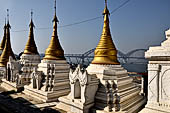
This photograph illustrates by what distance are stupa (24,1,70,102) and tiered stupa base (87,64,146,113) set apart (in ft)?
13.2

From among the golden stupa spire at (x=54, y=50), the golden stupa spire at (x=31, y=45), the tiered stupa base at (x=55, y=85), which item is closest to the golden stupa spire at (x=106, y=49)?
the tiered stupa base at (x=55, y=85)

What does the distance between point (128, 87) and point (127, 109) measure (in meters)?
1.58

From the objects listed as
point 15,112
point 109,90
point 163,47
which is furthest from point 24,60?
point 163,47

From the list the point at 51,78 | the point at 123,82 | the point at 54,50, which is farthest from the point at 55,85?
the point at 123,82

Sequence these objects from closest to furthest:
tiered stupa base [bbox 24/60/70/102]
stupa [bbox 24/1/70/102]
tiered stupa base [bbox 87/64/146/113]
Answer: tiered stupa base [bbox 87/64/146/113]
tiered stupa base [bbox 24/60/70/102]
stupa [bbox 24/1/70/102]

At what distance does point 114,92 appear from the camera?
818cm

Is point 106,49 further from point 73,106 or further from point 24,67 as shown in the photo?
point 24,67

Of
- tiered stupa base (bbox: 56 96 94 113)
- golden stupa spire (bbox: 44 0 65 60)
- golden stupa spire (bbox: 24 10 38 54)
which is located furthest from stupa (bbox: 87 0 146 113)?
golden stupa spire (bbox: 24 10 38 54)

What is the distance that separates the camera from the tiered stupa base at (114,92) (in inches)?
312

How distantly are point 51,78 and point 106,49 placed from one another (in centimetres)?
554

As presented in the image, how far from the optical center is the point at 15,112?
8680mm

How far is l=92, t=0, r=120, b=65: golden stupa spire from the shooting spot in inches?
383

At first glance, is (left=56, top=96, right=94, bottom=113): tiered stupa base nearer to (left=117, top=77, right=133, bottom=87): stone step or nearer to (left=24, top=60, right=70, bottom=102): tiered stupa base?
(left=117, top=77, right=133, bottom=87): stone step

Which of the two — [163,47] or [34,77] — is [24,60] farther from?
[163,47]
